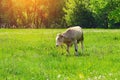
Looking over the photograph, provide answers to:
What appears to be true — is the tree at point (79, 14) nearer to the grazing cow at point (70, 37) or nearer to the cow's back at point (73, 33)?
the cow's back at point (73, 33)

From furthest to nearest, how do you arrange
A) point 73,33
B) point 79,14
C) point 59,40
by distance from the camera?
point 79,14, point 73,33, point 59,40

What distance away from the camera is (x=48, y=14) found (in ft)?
378

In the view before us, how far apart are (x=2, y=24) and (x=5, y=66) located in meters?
102

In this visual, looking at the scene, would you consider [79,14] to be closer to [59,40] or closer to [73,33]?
[73,33]

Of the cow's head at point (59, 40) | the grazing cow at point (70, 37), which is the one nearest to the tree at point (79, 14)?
the grazing cow at point (70, 37)

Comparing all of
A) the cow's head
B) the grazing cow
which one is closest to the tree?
the grazing cow

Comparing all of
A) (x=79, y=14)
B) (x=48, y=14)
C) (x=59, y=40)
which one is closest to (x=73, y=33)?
(x=59, y=40)

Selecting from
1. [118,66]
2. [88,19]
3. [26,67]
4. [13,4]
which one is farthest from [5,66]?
[13,4]

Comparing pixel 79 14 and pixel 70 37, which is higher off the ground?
pixel 70 37

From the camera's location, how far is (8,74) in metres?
14.5

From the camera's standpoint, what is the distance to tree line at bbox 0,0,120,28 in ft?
355

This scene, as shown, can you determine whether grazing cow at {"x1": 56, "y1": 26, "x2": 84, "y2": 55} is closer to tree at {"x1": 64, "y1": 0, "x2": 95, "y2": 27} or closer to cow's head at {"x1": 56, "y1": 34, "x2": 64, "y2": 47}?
cow's head at {"x1": 56, "y1": 34, "x2": 64, "y2": 47}

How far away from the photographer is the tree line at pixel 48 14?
108250mm

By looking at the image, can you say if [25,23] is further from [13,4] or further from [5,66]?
[5,66]
